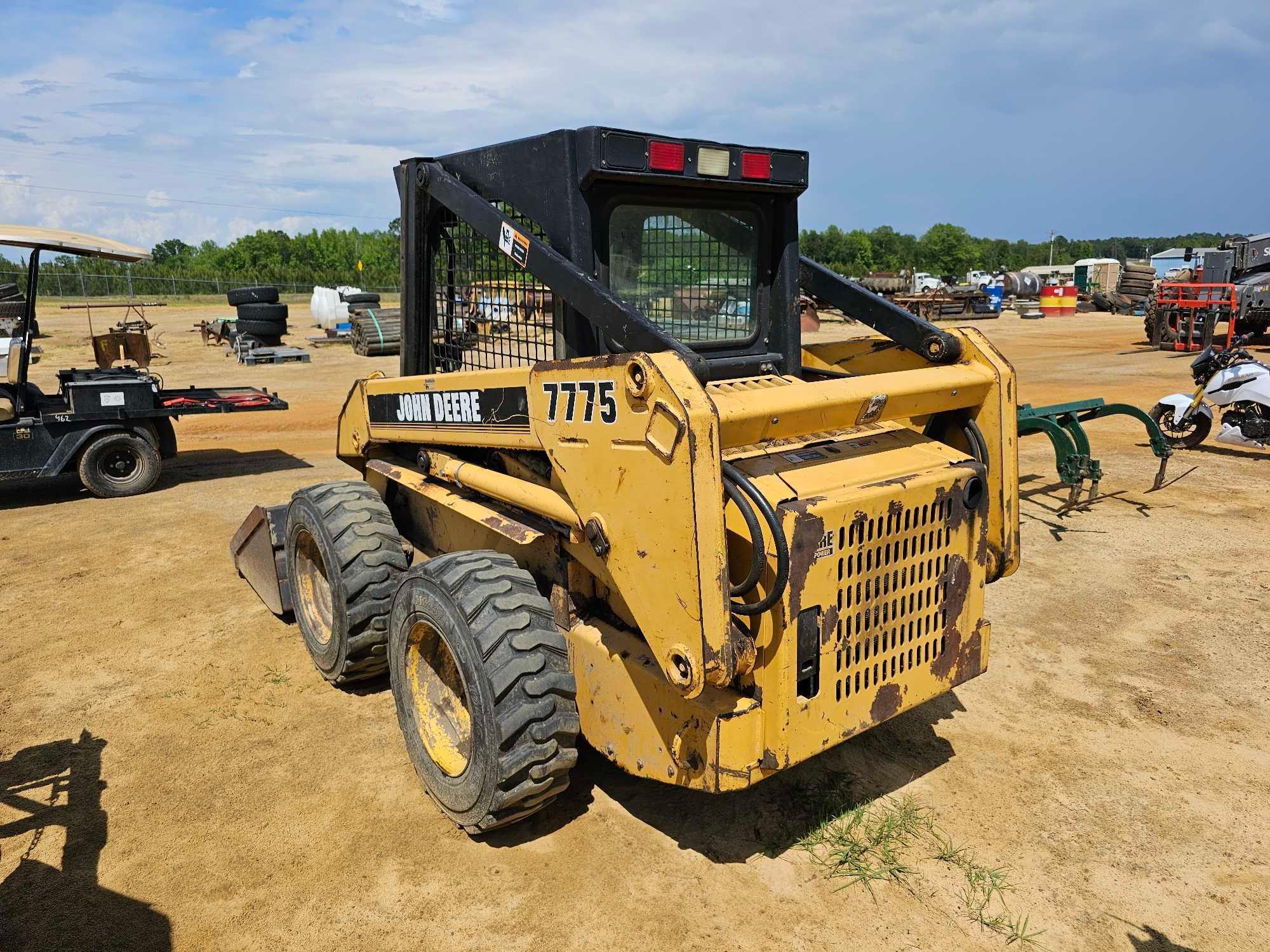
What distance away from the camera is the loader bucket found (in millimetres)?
5145

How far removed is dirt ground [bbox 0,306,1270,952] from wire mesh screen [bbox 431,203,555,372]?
180 cm

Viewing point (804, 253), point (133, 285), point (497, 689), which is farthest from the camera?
point (804, 253)

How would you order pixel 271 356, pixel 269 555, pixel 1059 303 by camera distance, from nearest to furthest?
1. pixel 269 555
2. pixel 271 356
3. pixel 1059 303

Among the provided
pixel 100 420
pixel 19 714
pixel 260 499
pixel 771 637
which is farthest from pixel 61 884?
pixel 100 420

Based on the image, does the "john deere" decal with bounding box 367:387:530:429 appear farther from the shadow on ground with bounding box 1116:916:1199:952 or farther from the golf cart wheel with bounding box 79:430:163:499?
the golf cart wheel with bounding box 79:430:163:499

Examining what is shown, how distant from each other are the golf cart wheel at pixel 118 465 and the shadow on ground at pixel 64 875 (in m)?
4.99

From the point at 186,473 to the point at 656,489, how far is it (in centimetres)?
861

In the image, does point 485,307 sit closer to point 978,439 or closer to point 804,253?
point 978,439

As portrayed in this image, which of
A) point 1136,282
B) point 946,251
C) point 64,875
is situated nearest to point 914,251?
point 946,251

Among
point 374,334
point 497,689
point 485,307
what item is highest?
point 485,307

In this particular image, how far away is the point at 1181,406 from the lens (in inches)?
372

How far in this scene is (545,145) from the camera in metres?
3.23

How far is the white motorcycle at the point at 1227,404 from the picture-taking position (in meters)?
8.84

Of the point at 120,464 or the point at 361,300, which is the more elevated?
the point at 361,300
